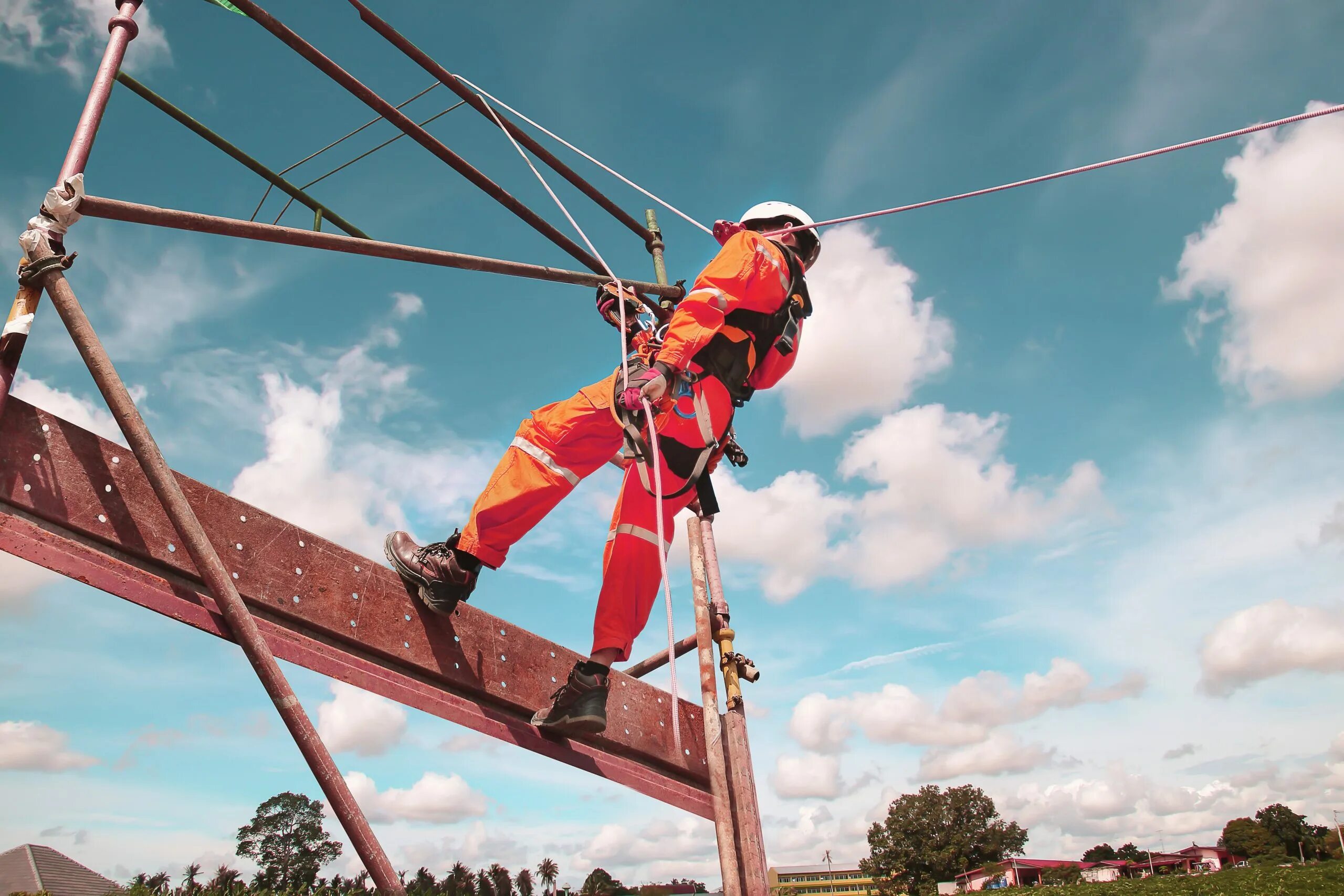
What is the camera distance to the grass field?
102 ft

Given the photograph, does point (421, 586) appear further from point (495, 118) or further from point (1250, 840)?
point (1250, 840)

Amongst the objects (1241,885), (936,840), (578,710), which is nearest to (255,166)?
(578,710)

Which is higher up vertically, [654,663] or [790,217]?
[790,217]

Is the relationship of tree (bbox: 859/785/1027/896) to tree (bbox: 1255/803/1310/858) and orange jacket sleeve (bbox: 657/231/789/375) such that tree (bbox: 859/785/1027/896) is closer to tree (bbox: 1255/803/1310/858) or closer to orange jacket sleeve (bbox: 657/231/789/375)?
tree (bbox: 1255/803/1310/858)

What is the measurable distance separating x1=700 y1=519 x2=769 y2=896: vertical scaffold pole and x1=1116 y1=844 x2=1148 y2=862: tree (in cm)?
11670

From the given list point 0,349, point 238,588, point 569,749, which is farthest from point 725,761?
point 0,349

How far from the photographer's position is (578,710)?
3961mm

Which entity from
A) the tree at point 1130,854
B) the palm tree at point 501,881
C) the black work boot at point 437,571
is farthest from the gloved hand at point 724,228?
the tree at point 1130,854

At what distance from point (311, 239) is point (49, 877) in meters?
2.53

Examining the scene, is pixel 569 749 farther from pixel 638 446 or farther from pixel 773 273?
pixel 773 273

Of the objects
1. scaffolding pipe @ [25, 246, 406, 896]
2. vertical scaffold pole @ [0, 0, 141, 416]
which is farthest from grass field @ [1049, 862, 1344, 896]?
vertical scaffold pole @ [0, 0, 141, 416]

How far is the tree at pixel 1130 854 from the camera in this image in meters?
97.4

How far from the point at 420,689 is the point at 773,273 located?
2910 mm

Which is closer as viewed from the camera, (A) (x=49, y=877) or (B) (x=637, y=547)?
(A) (x=49, y=877)
